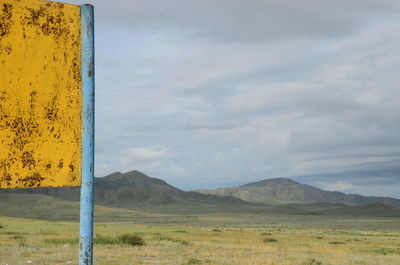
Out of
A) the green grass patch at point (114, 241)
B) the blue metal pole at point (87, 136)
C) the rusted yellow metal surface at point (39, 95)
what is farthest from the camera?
the green grass patch at point (114, 241)

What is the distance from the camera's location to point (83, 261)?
385cm

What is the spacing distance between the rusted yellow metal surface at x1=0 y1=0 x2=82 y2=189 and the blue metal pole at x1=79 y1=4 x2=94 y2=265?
0.05 meters

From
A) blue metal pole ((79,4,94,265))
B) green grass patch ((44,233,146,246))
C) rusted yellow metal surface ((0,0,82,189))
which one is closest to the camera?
rusted yellow metal surface ((0,0,82,189))

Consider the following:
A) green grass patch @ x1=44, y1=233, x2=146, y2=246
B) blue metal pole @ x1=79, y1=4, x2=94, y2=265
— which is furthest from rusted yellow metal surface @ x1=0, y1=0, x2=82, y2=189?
green grass patch @ x1=44, y1=233, x2=146, y2=246

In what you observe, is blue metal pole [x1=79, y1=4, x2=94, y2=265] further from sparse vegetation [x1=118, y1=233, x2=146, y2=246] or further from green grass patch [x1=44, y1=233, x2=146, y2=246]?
sparse vegetation [x1=118, y1=233, x2=146, y2=246]

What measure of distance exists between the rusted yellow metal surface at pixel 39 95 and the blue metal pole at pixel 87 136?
0.17 ft

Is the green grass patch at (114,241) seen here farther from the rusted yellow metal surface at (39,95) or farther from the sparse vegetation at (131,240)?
the rusted yellow metal surface at (39,95)

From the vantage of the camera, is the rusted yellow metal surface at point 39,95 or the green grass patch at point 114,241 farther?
the green grass patch at point 114,241

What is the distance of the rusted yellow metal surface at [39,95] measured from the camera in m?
3.71

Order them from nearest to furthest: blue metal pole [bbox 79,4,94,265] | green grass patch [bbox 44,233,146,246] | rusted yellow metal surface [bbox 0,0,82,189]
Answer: rusted yellow metal surface [bbox 0,0,82,189]
blue metal pole [bbox 79,4,94,265]
green grass patch [bbox 44,233,146,246]

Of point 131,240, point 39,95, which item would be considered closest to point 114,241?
point 131,240

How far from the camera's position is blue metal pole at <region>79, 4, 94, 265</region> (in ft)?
12.5

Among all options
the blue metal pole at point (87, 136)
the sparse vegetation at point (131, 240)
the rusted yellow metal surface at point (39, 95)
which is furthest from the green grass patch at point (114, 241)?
the rusted yellow metal surface at point (39, 95)

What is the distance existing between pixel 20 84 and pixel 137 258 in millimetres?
17857
